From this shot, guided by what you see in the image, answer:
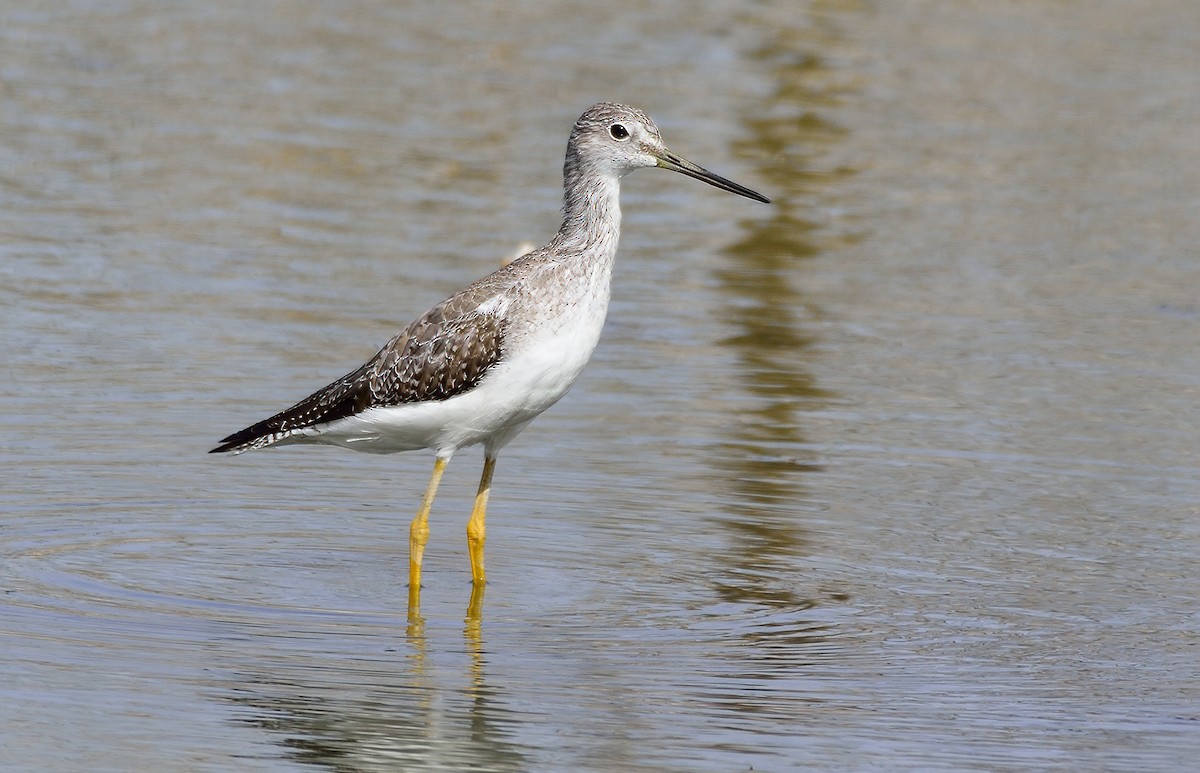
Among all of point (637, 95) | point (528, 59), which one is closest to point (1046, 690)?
point (637, 95)

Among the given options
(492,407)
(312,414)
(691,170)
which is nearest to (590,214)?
(691,170)

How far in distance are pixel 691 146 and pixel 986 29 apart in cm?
751

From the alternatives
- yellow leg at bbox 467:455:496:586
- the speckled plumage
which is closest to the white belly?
the speckled plumage

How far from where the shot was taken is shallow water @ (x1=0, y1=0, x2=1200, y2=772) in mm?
8062

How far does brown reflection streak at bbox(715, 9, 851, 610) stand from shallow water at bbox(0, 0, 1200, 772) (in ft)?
0.17

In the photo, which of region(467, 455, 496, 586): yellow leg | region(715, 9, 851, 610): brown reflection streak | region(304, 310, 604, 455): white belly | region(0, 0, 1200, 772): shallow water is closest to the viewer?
region(0, 0, 1200, 772): shallow water

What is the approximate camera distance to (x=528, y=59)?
949 inches

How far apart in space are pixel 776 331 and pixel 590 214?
5.19 m

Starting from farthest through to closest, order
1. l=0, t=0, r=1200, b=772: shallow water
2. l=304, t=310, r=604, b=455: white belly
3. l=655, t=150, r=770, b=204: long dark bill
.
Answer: l=655, t=150, r=770, b=204: long dark bill, l=304, t=310, r=604, b=455: white belly, l=0, t=0, r=1200, b=772: shallow water

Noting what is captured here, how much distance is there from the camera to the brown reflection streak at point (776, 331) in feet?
34.6

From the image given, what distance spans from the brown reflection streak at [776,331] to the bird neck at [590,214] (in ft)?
5.60

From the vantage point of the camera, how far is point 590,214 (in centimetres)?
995

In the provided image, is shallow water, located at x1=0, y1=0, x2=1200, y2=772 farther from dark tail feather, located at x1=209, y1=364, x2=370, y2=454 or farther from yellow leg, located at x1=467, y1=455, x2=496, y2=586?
dark tail feather, located at x1=209, y1=364, x2=370, y2=454

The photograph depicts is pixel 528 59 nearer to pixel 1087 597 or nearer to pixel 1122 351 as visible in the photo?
pixel 1122 351
